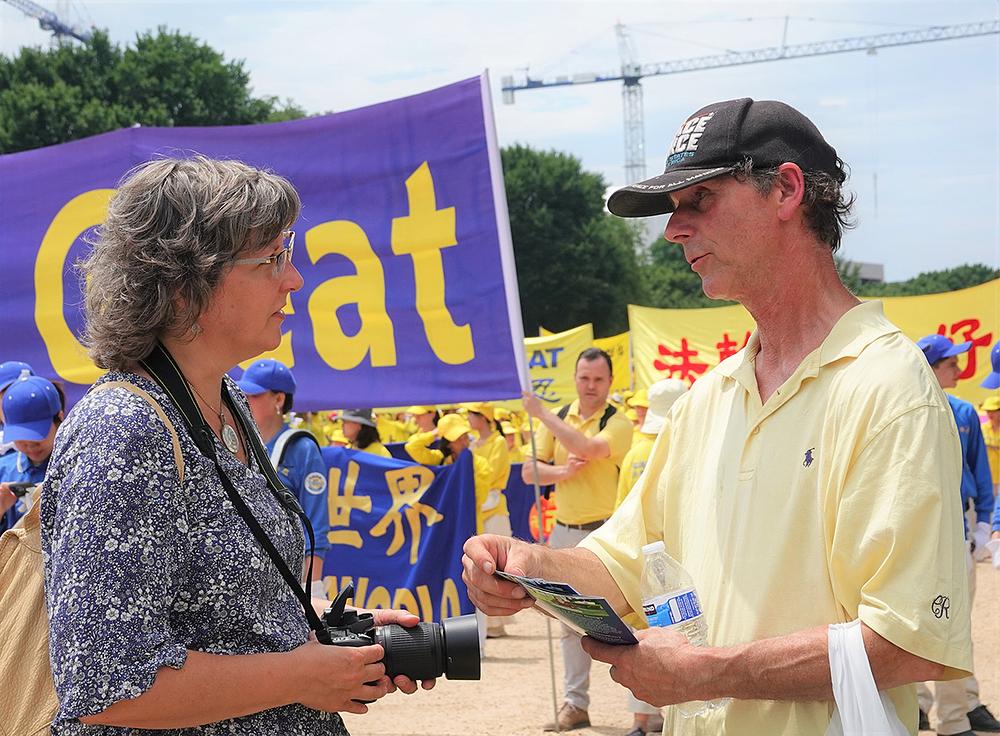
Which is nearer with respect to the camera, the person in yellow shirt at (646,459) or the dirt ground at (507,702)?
the person in yellow shirt at (646,459)

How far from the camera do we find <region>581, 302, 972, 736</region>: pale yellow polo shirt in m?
1.87

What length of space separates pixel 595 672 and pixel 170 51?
30990 mm

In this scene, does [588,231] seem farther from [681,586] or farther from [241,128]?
[681,586]

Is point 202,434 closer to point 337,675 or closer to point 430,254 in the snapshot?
point 337,675

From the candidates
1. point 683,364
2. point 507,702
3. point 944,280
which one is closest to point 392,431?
point 683,364

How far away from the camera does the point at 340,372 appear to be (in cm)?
654

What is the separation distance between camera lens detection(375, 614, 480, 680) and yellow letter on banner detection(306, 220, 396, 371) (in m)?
4.12

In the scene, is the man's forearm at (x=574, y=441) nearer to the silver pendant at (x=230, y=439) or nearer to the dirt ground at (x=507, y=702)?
the dirt ground at (x=507, y=702)

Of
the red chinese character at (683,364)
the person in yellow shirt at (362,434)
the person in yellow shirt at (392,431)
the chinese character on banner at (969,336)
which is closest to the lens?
the person in yellow shirt at (362,434)

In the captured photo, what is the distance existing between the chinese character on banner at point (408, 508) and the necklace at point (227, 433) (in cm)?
547

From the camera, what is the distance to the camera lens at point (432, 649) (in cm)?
217

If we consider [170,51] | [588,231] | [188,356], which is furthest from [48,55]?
[188,356]

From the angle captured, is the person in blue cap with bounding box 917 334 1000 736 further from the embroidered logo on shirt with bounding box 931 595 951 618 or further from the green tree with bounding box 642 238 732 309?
the green tree with bounding box 642 238 732 309

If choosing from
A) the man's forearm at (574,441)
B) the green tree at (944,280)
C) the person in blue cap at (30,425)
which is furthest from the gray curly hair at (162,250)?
the green tree at (944,280)
